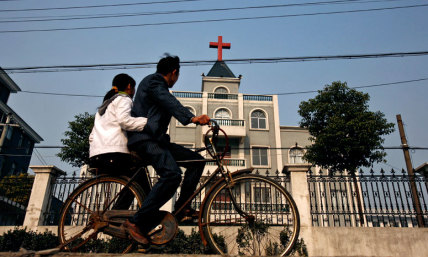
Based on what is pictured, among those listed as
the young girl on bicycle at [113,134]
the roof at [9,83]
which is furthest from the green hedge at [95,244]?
the roof at [9,83]

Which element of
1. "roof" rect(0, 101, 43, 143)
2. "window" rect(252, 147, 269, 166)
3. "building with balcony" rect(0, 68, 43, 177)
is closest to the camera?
"window" rect(252, 147, 269, 166)

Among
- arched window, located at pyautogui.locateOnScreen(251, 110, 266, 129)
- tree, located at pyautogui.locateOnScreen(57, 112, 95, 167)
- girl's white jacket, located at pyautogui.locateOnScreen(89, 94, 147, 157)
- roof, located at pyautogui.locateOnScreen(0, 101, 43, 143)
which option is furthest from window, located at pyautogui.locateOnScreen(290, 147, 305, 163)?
roof, located at pyautogui.locateOnScreen(0, 101, 43, 143)

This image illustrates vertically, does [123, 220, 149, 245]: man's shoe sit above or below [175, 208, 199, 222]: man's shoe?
below

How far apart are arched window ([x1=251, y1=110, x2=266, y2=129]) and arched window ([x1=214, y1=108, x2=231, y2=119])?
257 centimetres

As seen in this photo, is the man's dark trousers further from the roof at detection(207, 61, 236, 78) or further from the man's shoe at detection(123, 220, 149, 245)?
the roof at detection(207, 61, 236, 78)

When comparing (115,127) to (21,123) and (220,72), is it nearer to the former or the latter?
(220,72)

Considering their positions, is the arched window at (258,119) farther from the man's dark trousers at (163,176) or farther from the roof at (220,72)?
the man's dark trousers at (163,176)

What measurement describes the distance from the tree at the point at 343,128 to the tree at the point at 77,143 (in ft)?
48.4

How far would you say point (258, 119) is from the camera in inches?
1115

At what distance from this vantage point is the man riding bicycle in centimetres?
268

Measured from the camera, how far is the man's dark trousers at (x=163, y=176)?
8.75 ft

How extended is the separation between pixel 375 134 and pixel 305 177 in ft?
35.4

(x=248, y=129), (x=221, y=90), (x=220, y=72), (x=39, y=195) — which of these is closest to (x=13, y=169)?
(x=221, y=90)

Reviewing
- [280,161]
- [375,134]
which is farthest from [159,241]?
[280,161]
